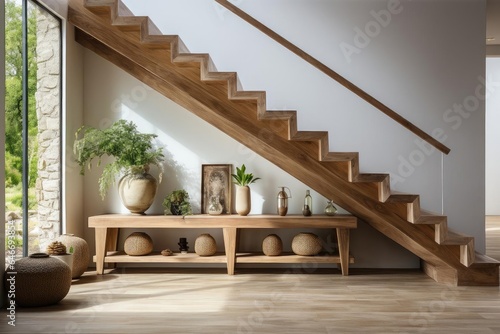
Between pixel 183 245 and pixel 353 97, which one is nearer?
pixel 183 245

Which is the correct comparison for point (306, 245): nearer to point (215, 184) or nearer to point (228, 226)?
point (228, 226)

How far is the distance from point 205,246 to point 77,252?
4.00 feet

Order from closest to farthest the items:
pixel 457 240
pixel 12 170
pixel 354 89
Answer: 1. pixel 12 170
2. pixel 457 240
3. pixel 354 89

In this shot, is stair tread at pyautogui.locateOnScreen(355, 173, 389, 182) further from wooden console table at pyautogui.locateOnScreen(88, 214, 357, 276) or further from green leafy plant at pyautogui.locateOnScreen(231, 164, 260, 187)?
green leafy plant at pyautogui.locateOnScreen(231, 164, 260, 187)

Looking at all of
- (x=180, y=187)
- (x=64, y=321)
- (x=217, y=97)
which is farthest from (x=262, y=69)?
(x=64, y=321)

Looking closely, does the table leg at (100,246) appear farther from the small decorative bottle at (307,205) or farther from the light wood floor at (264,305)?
the small decorative bottle at (307,205)

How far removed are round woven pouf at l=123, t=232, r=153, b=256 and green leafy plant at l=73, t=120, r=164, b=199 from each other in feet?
1.98

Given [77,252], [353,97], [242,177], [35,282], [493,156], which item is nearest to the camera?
[35,282]

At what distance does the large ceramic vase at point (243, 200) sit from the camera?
583 centimetres

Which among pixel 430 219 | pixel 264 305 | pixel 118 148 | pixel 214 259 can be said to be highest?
pixel 118 148

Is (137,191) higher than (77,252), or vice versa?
(137,191)

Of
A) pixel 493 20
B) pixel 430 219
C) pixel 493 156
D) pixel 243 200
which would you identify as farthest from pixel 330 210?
pixel 493 156

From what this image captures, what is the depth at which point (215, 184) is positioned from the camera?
20.1ft

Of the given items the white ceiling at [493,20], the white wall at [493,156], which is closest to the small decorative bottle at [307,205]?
the white ceiling at [493,20]
